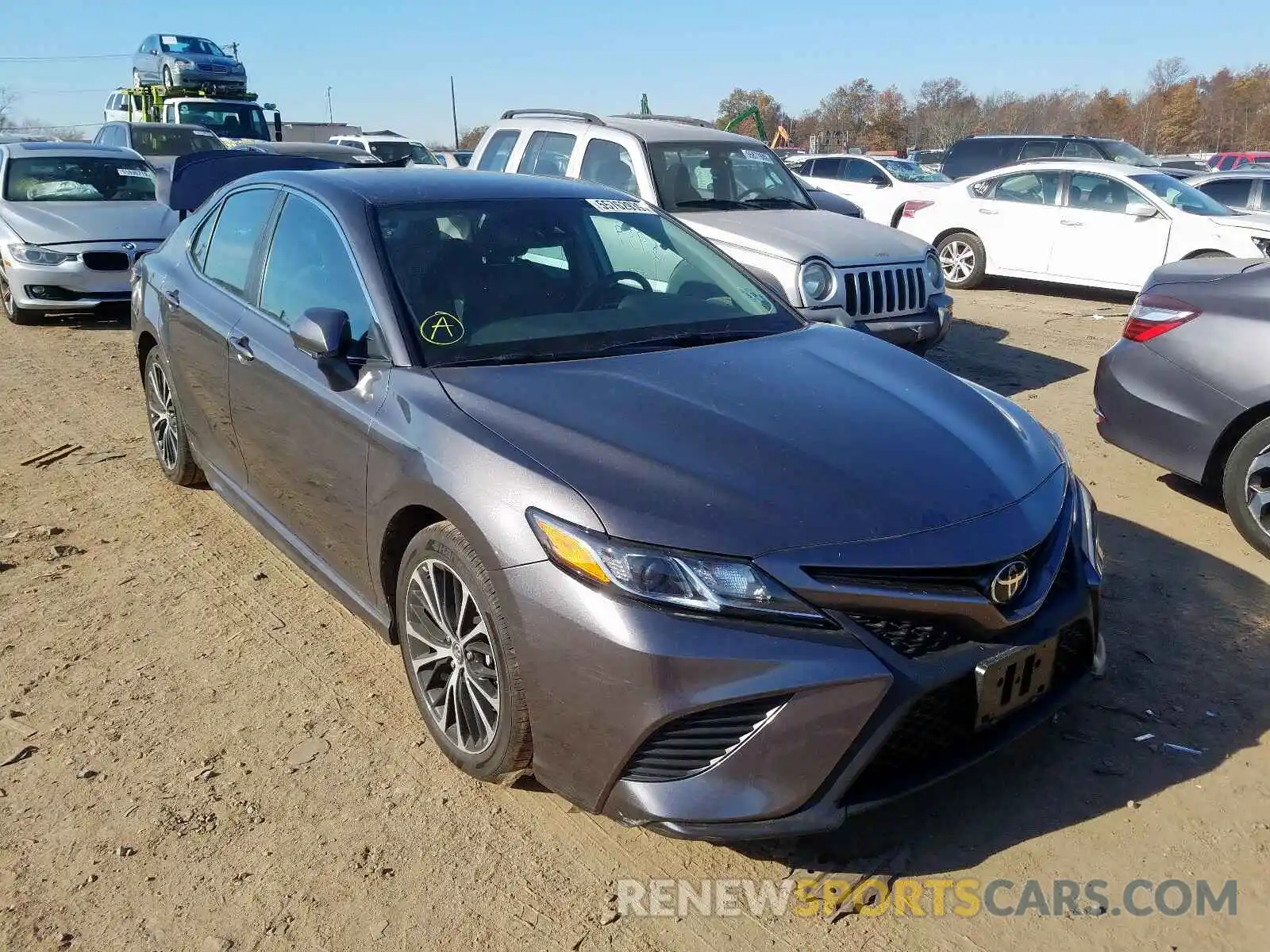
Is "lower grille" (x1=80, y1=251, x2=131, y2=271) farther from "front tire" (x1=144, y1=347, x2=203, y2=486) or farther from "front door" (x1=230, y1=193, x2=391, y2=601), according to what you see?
"front door" (x1=230, y1=193, x2=391, y2=601)

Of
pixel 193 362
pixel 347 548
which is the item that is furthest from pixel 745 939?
pixel 193 362

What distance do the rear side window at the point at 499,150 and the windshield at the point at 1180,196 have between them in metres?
6.98

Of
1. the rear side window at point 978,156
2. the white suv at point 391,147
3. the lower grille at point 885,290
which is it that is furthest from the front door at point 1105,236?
the white suv at point 391,147

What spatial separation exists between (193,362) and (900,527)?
3.32 meters

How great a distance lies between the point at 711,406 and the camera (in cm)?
306

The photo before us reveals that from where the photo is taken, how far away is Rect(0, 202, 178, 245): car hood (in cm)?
1009

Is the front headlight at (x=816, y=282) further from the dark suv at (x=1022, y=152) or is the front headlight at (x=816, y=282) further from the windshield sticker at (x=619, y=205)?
the dark suv at (x=1022, y=152)

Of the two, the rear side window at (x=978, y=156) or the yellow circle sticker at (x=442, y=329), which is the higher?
the rear side window at (x=978, y=156)

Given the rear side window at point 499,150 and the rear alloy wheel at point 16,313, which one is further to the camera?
the rear alloy wheel at point 16,313

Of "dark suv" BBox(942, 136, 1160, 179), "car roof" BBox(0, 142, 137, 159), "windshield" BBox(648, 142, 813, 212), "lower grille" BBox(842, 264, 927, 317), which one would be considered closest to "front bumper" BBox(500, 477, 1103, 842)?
"lower grille" BBox(842, 264, 927, 317)

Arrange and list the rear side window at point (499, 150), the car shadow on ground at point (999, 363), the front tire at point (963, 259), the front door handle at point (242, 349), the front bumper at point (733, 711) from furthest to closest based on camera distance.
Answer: the front tire at point (963, 259), the rear side window at point (499, 150), the car shadow on ground at point (999, 363), the front door handle at point (242, 349), the front bumper at point (733, 711)

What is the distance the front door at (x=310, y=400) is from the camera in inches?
131

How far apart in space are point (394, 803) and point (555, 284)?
179 centimetres

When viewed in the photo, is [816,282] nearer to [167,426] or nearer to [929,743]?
[167,426]
